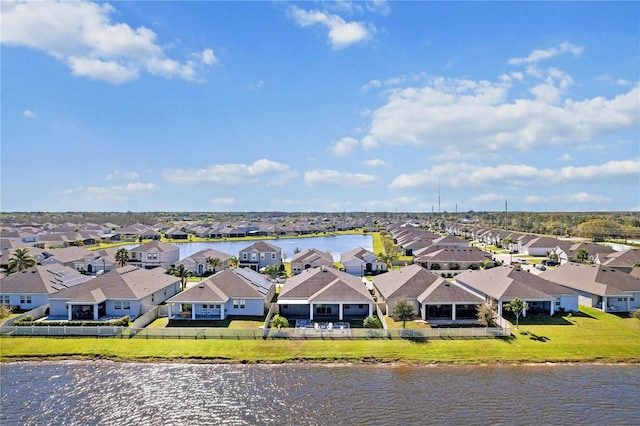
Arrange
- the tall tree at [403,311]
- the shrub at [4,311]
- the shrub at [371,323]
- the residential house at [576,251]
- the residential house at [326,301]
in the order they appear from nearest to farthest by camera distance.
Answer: the tall tree at [403,311] → the shrub at [371,323] → the residential house at [326,301] → the shrub at [4,311] → the residential house at [576,251]

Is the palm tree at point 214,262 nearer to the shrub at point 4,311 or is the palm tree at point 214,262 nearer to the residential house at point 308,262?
the residential house at point 308,262

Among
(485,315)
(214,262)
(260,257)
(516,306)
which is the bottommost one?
(485,315)

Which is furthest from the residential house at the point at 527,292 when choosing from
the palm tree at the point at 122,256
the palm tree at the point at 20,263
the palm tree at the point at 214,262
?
the palm tree at the point at 20,263

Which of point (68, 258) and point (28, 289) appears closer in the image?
point (28, 289)

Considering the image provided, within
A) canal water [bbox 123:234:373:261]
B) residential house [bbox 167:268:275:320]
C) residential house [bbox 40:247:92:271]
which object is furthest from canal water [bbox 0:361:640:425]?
canal water [bbox 123:234:373:261]

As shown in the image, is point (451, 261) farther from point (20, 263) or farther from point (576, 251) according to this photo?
point (20, 263)

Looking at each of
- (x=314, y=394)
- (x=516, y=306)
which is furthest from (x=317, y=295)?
(x=516, y=306)

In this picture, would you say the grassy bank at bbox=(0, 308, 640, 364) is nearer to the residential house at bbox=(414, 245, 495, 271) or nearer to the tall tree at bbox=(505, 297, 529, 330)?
the tall tree at bbox=(505, 297, 529, 330)
